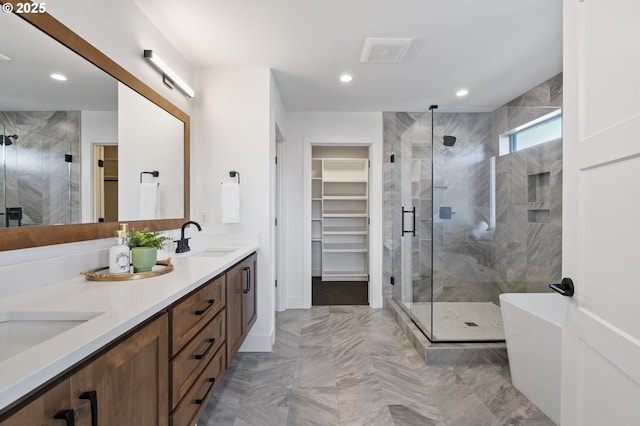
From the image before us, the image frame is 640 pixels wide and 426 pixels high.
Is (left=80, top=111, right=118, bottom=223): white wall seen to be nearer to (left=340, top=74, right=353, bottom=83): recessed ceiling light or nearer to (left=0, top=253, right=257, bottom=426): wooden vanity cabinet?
(left=0, top=253, right=257, bottom=426): wooden vanity cabinet

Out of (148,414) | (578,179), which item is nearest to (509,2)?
(578,179)

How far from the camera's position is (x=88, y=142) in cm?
144

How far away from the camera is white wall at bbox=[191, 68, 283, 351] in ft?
8.57

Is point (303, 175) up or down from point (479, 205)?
up

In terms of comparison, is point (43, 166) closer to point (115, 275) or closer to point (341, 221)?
point (115, 275)

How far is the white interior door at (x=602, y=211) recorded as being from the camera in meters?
0.75

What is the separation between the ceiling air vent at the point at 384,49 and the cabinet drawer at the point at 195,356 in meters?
2.13

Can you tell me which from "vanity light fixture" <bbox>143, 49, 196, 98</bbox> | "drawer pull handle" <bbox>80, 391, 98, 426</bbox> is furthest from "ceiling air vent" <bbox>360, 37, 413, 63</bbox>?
"drawer pull handle" <bbox>80, 391, 98, 426</bbox>

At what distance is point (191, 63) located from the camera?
255cm

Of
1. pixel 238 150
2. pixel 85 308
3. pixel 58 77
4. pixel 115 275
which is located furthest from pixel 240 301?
pixel 58 77

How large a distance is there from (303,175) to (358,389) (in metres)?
2.41

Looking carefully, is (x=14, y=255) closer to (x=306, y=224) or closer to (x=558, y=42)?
(x=306, y=224)

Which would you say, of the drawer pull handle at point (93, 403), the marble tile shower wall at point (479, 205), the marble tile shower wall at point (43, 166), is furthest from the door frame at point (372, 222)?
the drawer pull handle at point (93, 403)

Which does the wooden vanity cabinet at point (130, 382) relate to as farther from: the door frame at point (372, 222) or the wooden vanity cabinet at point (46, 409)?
the door frame at point (372, 222)
